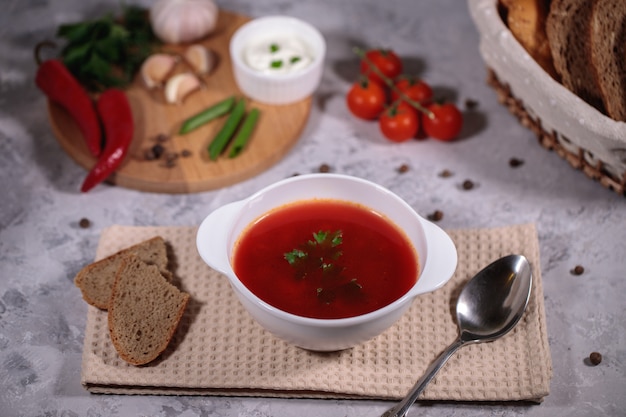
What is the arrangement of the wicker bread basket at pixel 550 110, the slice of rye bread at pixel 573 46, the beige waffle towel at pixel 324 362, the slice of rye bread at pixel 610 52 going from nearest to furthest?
the beige waffle towel at pixel 324 362
the wicker bread basket at pixel 550 110
the slice of rye bread at pixel 610 52
the slice of rye bread at pixel 573 46

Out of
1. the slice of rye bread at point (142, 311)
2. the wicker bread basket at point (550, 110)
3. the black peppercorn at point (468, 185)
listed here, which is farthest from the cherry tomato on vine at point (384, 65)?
the slice of rye bread at point (142, 311)

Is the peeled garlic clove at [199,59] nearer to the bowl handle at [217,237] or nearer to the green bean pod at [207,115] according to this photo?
the green bean pod at [207,115]

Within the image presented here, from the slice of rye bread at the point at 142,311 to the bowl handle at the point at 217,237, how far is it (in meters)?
0.34

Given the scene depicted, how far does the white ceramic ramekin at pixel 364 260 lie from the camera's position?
90.1 inches

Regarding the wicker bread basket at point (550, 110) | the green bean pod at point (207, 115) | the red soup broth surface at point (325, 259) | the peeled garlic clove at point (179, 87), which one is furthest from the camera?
the peeled garlic clove at point (179, 87)

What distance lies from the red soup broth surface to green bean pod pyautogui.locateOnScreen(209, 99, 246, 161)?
86cm

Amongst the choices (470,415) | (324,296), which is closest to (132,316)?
(324,296)

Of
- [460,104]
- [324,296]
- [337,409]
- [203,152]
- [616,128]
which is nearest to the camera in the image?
[324,296]

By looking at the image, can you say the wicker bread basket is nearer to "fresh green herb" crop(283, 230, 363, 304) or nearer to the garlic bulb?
"fresh green herb" crop(283, 230, 363, 304)

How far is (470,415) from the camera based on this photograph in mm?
2543

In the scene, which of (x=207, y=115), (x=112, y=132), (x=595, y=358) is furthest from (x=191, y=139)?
(x=595, y=358)

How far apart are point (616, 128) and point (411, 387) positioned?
4.13 feet

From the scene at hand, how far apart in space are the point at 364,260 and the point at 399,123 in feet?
3.82

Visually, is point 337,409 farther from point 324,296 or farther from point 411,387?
point 324,296
